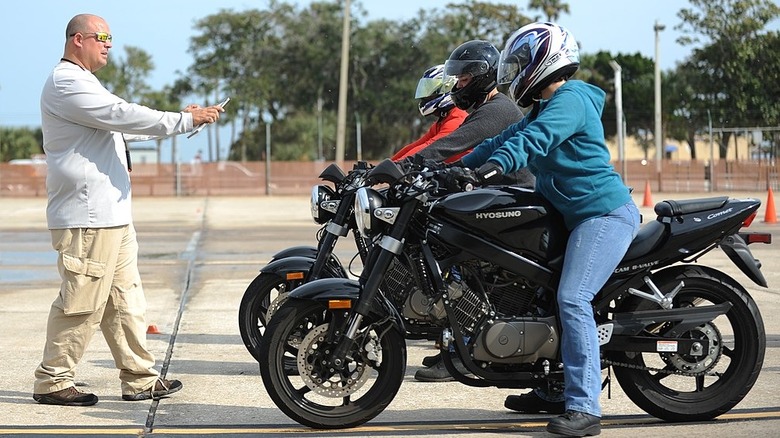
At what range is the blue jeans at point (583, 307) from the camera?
534 cm

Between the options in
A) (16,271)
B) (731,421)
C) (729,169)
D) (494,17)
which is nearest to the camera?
(731,421)

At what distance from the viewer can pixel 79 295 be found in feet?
20.0

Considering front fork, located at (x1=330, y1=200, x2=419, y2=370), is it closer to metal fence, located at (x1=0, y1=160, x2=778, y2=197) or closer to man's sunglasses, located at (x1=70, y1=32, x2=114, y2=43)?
man's sunglasses, located at (x1=70, y1=32, x2=114, y2=43)

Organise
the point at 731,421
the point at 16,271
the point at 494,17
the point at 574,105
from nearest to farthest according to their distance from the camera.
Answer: the point at 574,105 < the point at 731,421 < the point at 16,271 < the point at 494,17

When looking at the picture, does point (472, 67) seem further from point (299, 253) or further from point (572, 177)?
point (572, 177)

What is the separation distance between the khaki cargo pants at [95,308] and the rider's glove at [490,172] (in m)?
2.10

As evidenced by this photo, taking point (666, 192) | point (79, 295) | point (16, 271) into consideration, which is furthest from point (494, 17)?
point (79, 295)

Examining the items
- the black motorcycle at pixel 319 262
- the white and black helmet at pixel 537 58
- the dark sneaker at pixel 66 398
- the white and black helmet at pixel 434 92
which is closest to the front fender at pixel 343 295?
the black motorcycle at pixel 319 262

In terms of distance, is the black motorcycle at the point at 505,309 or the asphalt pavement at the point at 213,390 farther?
the asphalt pavement at the point at 213,390

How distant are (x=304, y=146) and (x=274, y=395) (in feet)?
176

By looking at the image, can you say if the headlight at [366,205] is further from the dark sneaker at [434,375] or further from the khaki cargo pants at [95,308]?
the dark sneaker at [434,375]

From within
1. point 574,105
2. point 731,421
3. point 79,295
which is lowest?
point 731,421

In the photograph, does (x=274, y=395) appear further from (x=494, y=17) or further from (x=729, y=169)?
(x=494, y=17)

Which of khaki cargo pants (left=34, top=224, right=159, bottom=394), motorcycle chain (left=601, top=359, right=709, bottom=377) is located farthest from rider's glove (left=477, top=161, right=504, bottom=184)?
khaki cargo pants (left=34, top=224, right=159, bottom=394)
